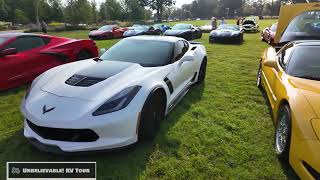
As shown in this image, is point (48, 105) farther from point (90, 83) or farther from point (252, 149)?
point (252, 149)

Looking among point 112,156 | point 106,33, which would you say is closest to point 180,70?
point 112,156

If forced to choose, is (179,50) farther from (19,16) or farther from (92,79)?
(19,16)

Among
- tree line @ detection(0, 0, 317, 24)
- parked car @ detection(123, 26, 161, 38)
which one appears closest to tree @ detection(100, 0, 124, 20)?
tree line @ detection(0, 0, 317, 24)

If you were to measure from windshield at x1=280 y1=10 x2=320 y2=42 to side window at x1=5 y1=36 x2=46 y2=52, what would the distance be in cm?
569

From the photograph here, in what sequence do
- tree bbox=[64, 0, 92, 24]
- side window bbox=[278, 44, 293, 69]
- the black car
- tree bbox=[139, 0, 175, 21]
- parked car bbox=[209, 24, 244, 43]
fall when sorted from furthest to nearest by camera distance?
tree bbox=[139, 0, 175, 21] < tree bbox=[64, 0, 92, 24] < the black car < parked car bbox=[209, 24, 244, 43] < side window bbox=[278, 44, 293, 69]

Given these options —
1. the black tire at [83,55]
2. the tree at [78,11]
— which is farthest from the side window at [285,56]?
the tree at [78,11]

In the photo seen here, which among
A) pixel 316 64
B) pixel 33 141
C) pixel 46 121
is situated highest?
pixel 316 64

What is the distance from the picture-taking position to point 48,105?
345 cm

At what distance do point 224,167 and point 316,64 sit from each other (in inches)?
76.6

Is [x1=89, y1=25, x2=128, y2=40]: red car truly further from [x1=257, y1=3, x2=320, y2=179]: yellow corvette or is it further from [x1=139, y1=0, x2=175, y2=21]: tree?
[x1=139, y1=0, x2=175, y2=21]: tree

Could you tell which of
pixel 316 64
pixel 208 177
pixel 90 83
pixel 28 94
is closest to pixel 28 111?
pixel 28 94

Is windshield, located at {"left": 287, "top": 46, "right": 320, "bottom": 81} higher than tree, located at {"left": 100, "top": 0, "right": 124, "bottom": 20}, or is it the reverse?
tree, located at {"left": 100, "top": 0, "right": 124, "bottom": 20}

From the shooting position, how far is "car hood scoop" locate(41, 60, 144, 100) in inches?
143

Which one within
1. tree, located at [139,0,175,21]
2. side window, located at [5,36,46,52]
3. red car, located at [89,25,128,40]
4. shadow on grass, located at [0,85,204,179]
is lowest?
shadow on grass, located at [0,85,204,179]
